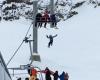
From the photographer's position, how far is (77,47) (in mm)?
41250

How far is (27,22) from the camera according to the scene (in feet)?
174

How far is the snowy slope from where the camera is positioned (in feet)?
108

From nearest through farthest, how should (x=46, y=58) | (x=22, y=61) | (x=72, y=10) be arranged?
(x=22, y=61) < (x=46, y=58) < (x=72, y=10)

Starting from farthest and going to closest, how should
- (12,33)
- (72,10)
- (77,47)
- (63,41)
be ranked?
(72,10) → (12,33) → (63,41) → (77,47)

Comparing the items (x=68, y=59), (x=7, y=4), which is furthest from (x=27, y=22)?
(x=68, y=59)

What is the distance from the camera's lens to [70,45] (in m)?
42.1

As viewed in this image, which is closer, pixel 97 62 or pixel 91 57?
pixel 97 62

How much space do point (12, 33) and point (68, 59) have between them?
1329 cm

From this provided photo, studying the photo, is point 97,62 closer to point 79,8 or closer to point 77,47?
point 77,47

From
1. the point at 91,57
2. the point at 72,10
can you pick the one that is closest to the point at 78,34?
the point at 72,10

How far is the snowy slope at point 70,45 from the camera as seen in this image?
33031mm

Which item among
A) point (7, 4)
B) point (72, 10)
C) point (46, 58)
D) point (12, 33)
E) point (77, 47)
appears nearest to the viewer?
point (46, 58)

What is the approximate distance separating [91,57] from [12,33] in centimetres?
1379

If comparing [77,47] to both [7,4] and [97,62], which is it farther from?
[7,4]
